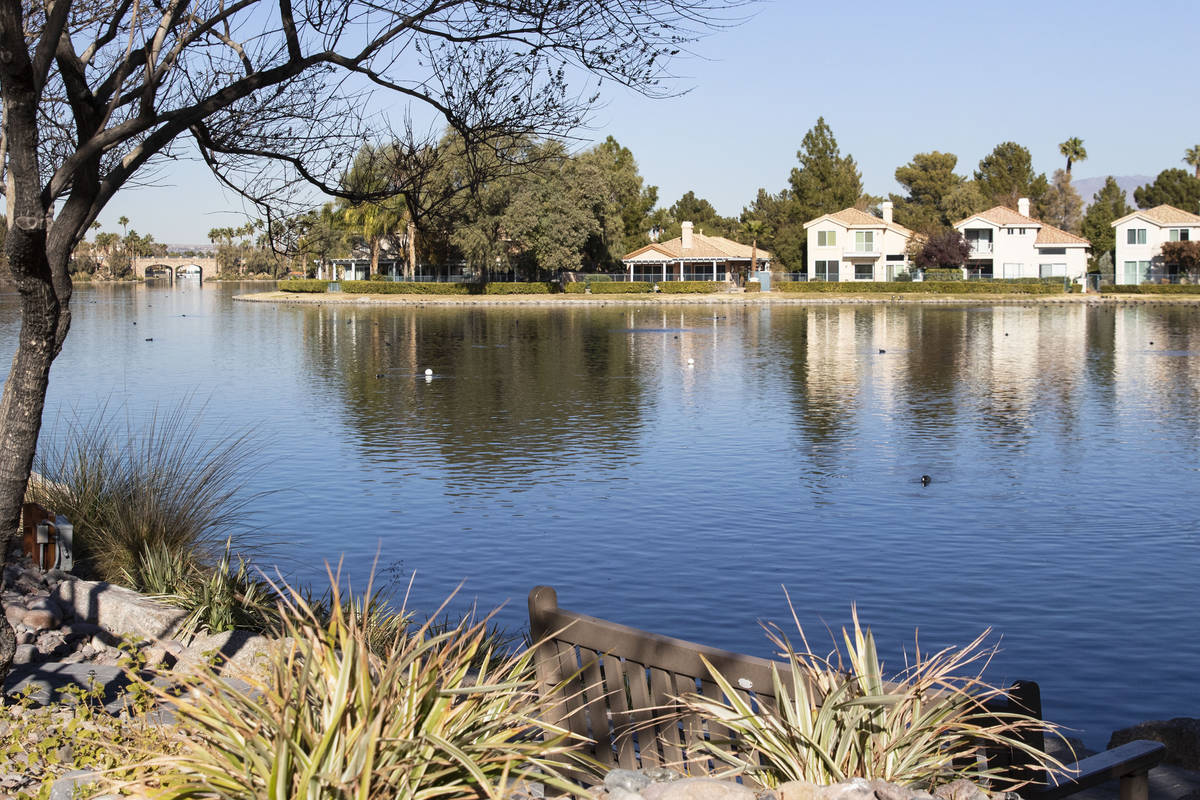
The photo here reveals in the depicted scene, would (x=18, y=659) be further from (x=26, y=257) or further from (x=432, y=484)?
(x=432, y=484)

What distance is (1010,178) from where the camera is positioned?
5012 inches

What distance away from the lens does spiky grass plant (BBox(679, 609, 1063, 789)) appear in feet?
13.8

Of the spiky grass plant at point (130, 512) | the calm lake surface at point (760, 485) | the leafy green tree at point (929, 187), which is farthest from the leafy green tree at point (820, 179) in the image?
the spiky grass plant at point (130, 512)

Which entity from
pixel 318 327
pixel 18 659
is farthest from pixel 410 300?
pixel 18 659

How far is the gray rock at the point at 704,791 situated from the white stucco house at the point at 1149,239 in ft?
331

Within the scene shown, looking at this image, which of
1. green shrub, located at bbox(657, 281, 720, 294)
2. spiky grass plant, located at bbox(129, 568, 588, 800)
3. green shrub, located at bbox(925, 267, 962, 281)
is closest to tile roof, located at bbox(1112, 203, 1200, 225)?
green shrub, located at bbox(925, 267, 962, 281)

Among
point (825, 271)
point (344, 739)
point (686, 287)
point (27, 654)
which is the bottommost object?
point (27, 654)

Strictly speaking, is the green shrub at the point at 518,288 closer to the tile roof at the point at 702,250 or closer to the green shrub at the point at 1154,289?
the tile roof at the point at 702,250

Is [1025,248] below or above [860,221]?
below

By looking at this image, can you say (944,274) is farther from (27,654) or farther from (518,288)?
(27,654)

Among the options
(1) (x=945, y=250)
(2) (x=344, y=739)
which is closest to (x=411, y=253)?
(1) (x=945, y=250)

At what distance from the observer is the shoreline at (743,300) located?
85.1 m

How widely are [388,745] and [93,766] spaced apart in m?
1.86

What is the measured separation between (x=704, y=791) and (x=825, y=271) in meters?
98.7
